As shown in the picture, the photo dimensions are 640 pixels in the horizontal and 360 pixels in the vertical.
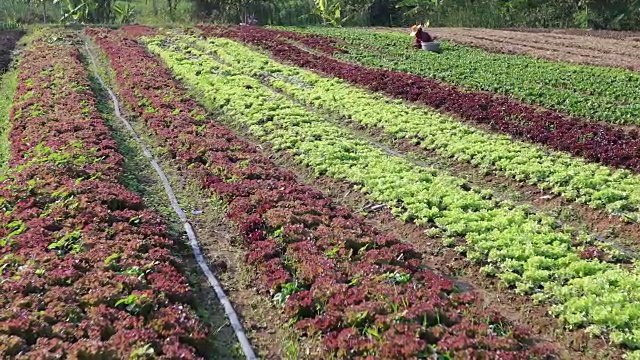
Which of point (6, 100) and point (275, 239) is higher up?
point (6, 100)

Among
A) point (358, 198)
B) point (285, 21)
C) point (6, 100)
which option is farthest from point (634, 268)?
point (285, 21)

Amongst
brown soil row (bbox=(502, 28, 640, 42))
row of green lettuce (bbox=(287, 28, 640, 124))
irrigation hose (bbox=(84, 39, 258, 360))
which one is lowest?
irrigation hose (bbox=(84, 39, 258, 360))

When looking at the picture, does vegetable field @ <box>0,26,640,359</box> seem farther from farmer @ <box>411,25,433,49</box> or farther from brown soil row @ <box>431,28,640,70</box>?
farmer @ <box>411,25,433,49</box>

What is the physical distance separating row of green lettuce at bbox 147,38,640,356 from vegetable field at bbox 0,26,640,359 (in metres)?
0.04

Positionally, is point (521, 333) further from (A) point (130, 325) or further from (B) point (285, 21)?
(B) point (285, 21)

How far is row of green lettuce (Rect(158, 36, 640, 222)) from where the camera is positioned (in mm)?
12234

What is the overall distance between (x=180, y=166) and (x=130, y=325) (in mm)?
7923

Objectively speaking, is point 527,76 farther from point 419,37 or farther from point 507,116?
point 419,37

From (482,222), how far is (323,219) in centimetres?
273

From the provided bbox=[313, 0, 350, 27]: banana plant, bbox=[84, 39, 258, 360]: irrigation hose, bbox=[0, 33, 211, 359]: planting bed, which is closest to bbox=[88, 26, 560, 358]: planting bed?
bbox=[84, 39, 258, 360]: irrigation hose

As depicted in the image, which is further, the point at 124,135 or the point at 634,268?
the point at 124,135

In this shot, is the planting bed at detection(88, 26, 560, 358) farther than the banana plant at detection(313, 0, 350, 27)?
No

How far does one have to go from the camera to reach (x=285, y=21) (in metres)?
Answer: 56.1

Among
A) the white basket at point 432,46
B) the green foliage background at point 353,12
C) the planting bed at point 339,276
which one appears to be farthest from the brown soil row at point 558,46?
the planting bed at point 339,276
